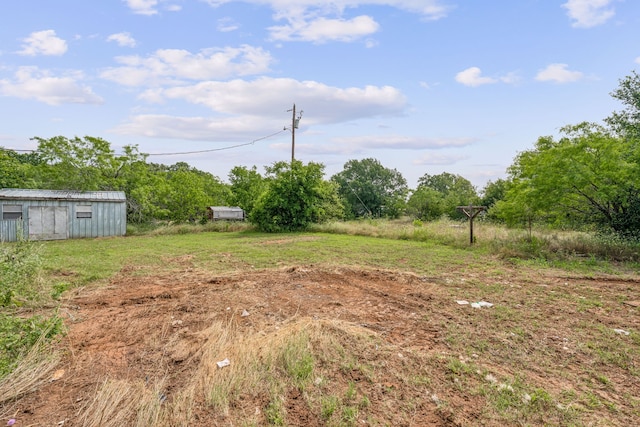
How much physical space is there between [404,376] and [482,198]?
91.2 ft

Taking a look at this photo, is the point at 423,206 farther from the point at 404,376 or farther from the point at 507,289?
the point at 404,376

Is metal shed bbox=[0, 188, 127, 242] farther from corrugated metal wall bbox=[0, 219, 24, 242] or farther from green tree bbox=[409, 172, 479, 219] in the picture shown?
green tree bbox=[409, 172, 479, 219]

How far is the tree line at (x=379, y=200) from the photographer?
28.5 ft

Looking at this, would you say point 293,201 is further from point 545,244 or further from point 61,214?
point 545,244

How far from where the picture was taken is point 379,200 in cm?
4034

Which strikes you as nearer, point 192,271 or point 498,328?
point 498,328

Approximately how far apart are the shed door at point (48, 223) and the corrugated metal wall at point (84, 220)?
0.22 ft

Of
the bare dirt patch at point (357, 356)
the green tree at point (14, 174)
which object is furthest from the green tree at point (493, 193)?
the green tree at point (14, 174)

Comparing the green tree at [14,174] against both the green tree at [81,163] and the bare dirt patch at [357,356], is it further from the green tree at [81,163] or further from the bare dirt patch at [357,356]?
the bare dirt patch at [357,356]

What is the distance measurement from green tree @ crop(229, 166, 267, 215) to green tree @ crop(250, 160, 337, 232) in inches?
270

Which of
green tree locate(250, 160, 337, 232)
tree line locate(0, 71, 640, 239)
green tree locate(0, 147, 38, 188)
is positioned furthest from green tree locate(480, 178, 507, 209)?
green tree locate(0, 147, 38, 188)

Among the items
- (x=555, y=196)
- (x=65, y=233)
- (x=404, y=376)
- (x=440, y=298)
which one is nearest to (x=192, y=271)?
(x=440, y=298)

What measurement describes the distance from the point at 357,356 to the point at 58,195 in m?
16.4

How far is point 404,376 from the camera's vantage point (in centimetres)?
282
